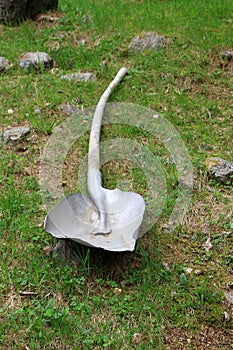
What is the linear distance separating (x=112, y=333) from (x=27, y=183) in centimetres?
142

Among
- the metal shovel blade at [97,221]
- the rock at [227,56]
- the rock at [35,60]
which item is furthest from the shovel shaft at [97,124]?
the rock at [227,56]

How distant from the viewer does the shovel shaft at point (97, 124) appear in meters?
3.43

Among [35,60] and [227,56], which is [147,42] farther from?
[35,60]

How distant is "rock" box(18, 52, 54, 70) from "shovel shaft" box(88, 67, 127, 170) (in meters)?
0.84

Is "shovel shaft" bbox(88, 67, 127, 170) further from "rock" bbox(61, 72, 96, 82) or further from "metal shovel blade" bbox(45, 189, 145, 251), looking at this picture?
"metal shovel blade" bbox(45, 189, 145, 251)

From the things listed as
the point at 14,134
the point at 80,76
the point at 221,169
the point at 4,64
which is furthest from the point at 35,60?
the point at 221,169

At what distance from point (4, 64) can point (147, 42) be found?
62.2 inches

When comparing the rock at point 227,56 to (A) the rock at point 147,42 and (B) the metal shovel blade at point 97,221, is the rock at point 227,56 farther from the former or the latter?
(B) the metal shovel blade at point 97,221

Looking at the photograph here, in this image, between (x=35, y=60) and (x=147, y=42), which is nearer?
(x=35, y=60)

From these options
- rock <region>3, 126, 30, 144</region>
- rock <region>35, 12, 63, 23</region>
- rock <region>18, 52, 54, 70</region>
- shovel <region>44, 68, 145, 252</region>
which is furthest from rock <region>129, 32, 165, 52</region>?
shovel <region>44, 68, 145, 252</region>

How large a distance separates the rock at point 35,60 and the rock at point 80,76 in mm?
341

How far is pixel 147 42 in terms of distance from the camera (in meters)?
5.16

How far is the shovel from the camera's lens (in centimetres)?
252

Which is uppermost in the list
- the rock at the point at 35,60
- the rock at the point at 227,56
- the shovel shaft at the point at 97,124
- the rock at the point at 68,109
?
the rock at the point at 227,56
